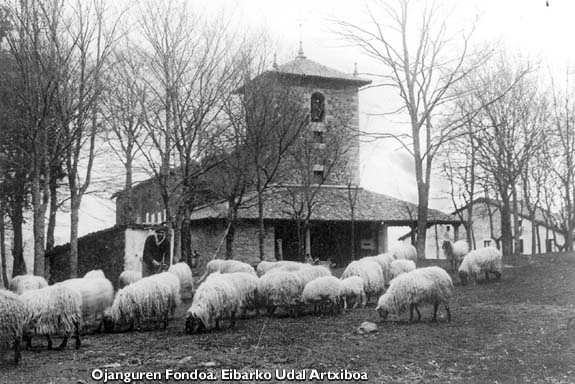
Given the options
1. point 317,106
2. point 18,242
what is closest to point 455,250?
point 18,242

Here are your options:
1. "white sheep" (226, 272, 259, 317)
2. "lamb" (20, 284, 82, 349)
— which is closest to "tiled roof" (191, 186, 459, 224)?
"white sheep" (226, 272, 259, 317)

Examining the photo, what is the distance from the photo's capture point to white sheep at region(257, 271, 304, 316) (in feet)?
46.0

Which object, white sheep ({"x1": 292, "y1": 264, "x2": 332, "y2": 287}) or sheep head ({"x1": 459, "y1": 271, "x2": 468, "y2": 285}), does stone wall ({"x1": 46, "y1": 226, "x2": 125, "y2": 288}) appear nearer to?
white sheep ({"x1": 292, "y1": 264, "x2": 332, "y2": 287})

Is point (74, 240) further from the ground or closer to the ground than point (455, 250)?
further from the ground

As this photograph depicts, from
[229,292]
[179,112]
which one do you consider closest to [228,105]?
[179,112]

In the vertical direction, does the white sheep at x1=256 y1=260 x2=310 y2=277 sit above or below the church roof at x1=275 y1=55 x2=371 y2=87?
below

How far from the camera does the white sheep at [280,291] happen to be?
1403 cm

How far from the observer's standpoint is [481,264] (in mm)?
17844

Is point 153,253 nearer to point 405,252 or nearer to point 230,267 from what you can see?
point 230,267

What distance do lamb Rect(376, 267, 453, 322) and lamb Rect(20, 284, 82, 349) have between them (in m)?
6.11

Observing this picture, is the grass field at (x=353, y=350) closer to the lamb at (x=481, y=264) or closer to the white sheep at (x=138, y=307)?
the white sheep at (x=138, y=307)

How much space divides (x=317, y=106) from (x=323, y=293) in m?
27.5

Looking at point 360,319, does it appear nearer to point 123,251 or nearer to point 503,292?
point 503,292

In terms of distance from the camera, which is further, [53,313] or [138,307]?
[138,307]
